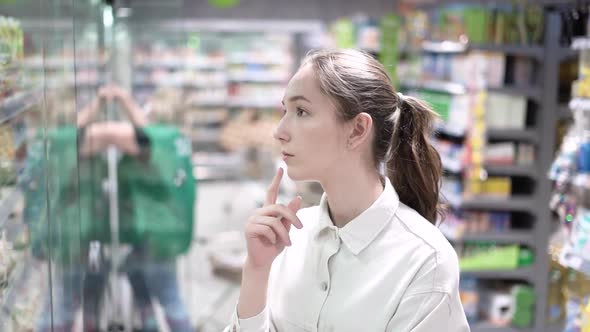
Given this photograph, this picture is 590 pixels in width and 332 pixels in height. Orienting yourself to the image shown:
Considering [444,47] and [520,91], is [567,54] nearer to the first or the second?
[520,91]

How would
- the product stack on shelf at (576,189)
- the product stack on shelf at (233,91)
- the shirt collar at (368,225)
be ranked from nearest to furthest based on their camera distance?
the shirt collar at (368,225)
the product stack on shelf at (576,189)
the product stack on shelf at (233,91)

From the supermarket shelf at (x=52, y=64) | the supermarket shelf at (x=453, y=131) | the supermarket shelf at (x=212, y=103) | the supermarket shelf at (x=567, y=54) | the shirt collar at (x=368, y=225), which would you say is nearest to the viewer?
the shirt collar at (x=368, y=225)

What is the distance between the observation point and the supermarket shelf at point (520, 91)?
474 centimetres

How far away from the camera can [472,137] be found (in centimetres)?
473

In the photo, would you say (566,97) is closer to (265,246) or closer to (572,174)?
(572,174)

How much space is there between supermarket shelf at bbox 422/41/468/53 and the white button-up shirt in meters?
3.70

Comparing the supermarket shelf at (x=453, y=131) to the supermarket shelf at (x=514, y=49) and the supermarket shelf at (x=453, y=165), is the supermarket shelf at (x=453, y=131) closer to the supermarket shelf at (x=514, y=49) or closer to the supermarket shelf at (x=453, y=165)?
the supermarket shelf at (x=453, y=165)

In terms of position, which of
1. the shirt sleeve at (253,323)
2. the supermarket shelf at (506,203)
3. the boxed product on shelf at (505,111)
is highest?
the boxed product on shelf at (505,111)

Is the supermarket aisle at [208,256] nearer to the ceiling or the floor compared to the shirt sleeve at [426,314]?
nearer to the floor

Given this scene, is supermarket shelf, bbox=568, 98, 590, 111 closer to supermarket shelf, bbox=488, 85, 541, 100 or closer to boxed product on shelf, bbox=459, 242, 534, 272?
supermarket shelf, bbox=488, 85, 541, 100

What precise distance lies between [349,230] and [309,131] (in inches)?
9.2

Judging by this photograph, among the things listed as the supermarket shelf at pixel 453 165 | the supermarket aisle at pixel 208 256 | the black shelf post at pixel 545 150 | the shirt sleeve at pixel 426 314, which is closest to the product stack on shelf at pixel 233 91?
the supermarket aisle at pixel 208 256

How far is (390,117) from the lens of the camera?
153 centimetres

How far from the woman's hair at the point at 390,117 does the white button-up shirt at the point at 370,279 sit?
9 cm
